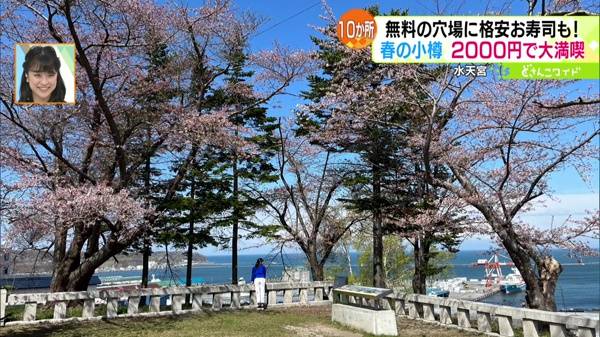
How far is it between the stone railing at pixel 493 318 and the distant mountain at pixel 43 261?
935 centimetres

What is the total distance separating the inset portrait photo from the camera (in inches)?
423

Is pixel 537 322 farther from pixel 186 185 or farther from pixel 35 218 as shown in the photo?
pixel 186 185

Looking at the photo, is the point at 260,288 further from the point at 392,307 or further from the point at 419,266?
the point at 419,266

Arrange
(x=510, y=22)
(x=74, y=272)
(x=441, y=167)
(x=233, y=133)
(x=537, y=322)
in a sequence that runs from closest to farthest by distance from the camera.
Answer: (x=510, y=22), (x=537, y=322), (x=74, y=272), (x=441, y=167), (x=233, y=133)

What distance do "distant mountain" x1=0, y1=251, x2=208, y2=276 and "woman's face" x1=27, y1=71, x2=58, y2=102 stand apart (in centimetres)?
569

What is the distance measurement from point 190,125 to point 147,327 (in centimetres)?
549

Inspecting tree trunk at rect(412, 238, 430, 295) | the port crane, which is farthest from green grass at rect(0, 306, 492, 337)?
tree trunk at rect(412, 238, 430, 295)

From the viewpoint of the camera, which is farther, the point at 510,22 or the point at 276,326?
the point at 276,326

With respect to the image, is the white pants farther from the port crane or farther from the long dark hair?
the long dark hair

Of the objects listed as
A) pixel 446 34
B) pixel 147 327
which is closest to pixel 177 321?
pixel 147 327

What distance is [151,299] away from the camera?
539 inches

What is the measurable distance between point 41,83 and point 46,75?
0.91ft

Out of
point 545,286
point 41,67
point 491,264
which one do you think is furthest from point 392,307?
point 491,264

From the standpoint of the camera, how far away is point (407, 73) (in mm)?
12906
